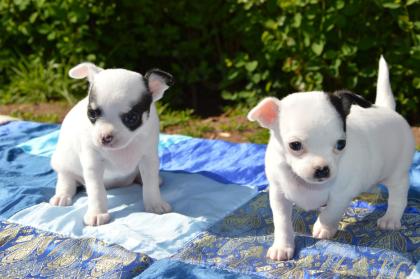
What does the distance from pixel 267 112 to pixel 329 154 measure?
12.6 inches

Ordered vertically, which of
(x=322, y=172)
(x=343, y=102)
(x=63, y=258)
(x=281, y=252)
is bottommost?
(x=63, y=258)

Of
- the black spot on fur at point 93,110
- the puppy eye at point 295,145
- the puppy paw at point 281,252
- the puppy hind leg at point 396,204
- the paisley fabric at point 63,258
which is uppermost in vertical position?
the black spot on fur at point 93,110

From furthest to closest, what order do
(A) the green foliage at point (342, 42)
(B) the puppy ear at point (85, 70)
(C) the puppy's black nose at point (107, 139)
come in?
1. (A) the green foliage at point (342, 42)
2. (B) the puppy ear at point (85, 70)
3. (C) the puppy's black nose at point (107, 139)

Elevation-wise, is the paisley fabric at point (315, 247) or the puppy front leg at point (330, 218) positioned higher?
the puppy front leg at point (330, 218)

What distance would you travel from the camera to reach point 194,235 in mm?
3100

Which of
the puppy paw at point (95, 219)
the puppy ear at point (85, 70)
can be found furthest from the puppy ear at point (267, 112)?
the puppy paw at point (95, 219)

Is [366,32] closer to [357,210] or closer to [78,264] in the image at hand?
[357,210]

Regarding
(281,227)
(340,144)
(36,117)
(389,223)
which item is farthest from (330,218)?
(36,117)

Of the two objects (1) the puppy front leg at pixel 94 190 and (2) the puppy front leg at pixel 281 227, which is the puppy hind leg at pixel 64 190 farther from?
(2) the puppy front leg at pixel 281 227

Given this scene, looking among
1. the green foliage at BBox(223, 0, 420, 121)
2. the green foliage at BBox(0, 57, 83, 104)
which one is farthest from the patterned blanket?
Result: the green foliage at BBox(0, 57, 83, 104)

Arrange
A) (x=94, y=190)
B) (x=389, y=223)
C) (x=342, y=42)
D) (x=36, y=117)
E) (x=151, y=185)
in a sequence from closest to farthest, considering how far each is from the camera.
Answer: (x=389, y=223) → (x=94, y=190) → (x=151, y=185) → (x=342, y=42) → (x=36, y=117)

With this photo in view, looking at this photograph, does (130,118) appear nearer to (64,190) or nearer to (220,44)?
(64,190)

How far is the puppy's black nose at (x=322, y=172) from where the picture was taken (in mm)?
2410

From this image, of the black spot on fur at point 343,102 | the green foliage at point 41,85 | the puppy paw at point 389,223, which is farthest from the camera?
the green foliage at point 41,85
